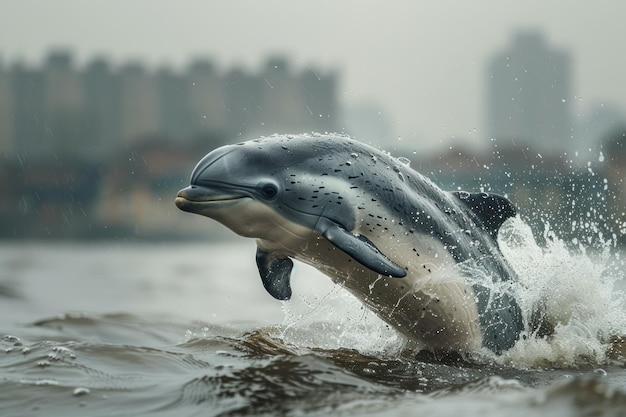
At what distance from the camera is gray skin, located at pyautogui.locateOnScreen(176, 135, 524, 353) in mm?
6555

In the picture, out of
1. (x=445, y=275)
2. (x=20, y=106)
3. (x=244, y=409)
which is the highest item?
(x=20, y=106)

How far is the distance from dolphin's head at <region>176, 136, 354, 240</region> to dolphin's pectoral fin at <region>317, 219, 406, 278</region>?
11 centimetres

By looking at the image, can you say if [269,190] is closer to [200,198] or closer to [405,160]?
[200,198]

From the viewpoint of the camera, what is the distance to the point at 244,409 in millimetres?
5309

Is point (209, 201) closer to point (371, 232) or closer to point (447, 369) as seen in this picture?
point (371, 232)

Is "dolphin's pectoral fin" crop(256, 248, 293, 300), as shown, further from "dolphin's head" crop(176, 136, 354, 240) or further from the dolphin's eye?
the dolphin's eye

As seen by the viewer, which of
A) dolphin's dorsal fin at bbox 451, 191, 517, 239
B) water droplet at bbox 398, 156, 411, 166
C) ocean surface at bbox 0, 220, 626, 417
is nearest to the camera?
ocean surface at bbox 0, 220, 626, 417

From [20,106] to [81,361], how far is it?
103540mm

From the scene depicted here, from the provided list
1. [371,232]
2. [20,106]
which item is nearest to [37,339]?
[371,232]

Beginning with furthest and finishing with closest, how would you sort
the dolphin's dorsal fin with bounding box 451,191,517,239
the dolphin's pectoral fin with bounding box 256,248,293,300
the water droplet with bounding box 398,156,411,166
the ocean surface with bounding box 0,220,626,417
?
1. the dolphin's dorsal fin with bounding box 451,191,517,239
2. the water droplet with bounding box 398,156,411,166
3. the dolphin's pectoral fin with bounding box 256,248,293,300
4. the ocean surface with bounding box 0,220,626,417

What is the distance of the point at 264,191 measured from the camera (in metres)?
6.56

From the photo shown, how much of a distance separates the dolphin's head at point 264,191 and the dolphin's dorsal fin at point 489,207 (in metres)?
1.87

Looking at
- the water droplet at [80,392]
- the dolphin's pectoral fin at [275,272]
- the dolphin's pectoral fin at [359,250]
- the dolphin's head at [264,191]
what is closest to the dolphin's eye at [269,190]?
the dolphin's head at [264,191]

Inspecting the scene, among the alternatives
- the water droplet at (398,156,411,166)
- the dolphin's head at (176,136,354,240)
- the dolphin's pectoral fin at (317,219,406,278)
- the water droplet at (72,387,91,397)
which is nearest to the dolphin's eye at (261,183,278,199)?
the dolphin's head at (176,136,354,240)
